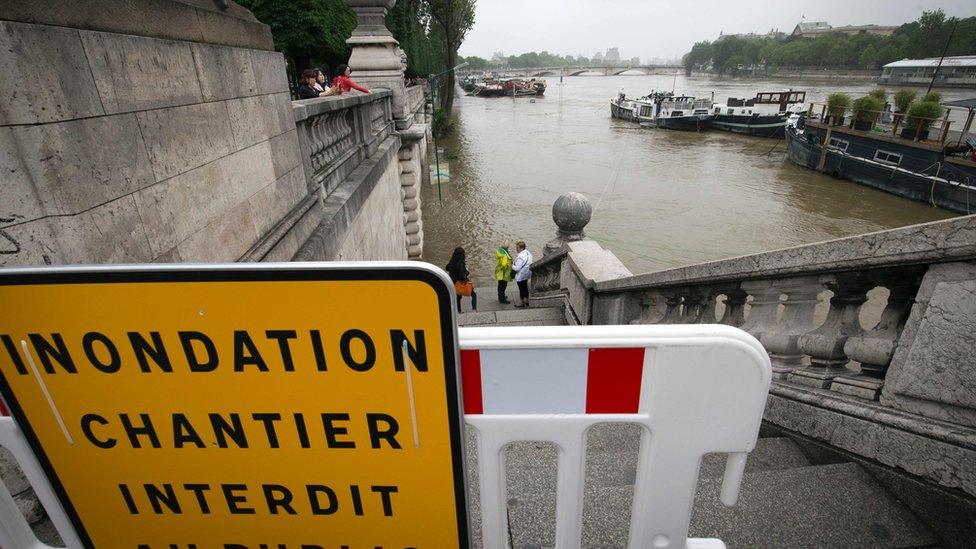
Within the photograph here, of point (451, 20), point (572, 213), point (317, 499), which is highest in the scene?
point (451, 20)

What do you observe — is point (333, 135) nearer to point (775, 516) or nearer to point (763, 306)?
point (763, 306)

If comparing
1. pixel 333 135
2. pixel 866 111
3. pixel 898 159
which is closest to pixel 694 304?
pixel 333 135

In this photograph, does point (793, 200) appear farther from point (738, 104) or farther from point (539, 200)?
point (738, 104)

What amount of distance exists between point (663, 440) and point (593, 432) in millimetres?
1929

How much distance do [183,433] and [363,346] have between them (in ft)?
1.85

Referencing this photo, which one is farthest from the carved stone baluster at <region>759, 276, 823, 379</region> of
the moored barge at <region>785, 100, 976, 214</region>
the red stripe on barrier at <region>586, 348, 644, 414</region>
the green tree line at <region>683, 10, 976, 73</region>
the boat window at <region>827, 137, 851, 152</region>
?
the green tree line at <region>683, 10, 976, 73</region>

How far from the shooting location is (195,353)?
109 cm

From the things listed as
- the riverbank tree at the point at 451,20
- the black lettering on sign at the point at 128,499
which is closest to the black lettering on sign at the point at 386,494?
the black lettering on sign at the point at 128,499

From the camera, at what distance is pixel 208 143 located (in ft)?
8.56

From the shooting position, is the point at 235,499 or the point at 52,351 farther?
the point at 235,499

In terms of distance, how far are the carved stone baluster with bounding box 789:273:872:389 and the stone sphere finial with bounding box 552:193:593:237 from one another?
176 inches

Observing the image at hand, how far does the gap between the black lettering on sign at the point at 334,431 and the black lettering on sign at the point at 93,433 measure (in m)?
0.56

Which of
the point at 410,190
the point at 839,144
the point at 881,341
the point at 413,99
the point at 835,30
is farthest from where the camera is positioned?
the point at 835,30

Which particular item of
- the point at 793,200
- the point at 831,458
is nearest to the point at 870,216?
the point at 793,200
